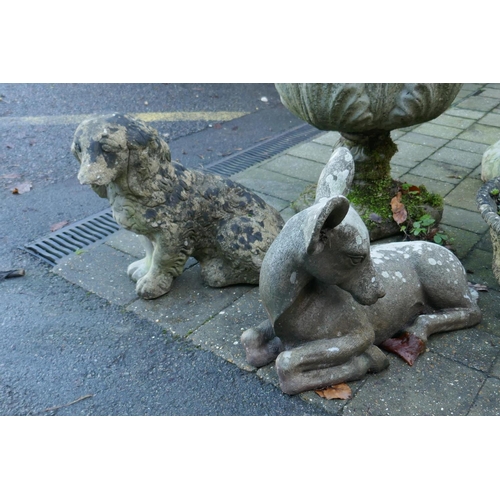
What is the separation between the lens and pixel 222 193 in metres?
3.59

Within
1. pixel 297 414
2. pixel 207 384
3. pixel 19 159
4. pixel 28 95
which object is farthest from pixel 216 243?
pixel 28 95

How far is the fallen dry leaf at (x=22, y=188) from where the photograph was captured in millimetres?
5316

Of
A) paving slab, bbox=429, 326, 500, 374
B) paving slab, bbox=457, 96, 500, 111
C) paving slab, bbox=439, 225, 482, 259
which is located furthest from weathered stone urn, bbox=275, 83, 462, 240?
paving slab, bbox=457, 96, 500, 111

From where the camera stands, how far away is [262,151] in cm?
622

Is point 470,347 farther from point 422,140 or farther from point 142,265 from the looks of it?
point 422,140

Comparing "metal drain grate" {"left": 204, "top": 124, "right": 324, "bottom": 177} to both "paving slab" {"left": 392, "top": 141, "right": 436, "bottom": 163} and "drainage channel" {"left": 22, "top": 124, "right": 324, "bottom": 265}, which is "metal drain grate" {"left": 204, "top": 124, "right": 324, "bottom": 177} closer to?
"drainage channel" {"left": 22, "top": 124, "right": 324, "bottom": 265}

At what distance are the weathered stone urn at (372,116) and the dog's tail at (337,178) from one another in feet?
4.16

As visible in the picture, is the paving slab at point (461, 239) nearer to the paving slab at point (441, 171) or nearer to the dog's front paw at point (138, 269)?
the paving slab at point (441, 171)

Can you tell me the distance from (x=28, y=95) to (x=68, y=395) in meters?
6.37

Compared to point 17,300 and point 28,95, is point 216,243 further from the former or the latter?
point 28,95

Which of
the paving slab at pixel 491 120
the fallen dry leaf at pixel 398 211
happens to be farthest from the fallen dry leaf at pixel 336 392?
the paving slab at pixel 491 120

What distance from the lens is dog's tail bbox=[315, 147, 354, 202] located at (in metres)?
2.59

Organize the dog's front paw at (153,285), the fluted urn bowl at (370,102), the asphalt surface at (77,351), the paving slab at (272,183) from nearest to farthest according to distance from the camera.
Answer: the asphalt surface at (77,351) < the dog's front paw at (153,285) < the fluted urn bowl at (370,102) < the paving slab at (272,183)

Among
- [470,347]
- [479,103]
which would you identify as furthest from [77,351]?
[479,103]
